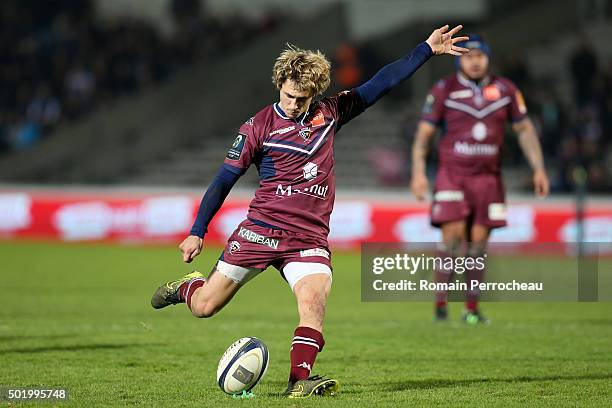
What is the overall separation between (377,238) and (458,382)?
12.5 metres

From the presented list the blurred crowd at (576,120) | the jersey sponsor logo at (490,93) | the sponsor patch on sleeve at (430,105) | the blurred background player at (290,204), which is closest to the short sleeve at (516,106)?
the jersey sponsor logo at (490,93)

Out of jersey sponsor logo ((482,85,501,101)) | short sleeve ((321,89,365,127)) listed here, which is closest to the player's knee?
short sleeve ((321,89,365,127))

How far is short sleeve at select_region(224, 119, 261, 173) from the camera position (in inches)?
284

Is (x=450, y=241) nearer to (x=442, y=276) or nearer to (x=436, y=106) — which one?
(x=442, y=276)

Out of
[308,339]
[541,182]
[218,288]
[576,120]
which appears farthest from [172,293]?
[576,120]

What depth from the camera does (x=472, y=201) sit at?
11023 millimetres

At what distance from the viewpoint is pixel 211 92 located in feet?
85.6

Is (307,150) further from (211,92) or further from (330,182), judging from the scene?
(211,92)

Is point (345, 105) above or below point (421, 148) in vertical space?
below

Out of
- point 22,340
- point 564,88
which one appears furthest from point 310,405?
point 564,88

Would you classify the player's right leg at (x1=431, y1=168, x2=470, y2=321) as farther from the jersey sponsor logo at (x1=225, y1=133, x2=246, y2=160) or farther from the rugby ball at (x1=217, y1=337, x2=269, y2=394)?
the rugby ball at (x1=217, y1=337, x2=269, y2=394)

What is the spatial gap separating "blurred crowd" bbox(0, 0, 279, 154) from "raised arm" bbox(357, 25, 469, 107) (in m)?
18.4

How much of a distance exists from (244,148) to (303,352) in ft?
4.16

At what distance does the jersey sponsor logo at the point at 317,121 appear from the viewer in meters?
7.32
